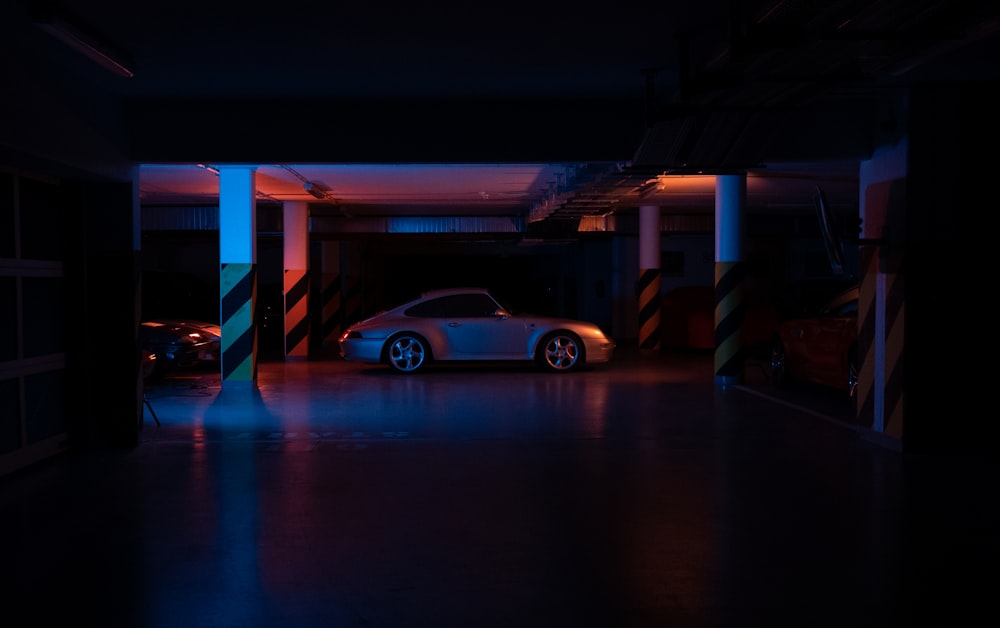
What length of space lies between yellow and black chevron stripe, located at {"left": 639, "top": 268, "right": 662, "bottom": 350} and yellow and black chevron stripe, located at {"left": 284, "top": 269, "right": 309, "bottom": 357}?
7.17m

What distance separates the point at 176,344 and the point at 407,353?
11.7 ft

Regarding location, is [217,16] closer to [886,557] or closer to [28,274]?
[28,274]

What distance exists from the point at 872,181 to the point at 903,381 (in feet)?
6.40

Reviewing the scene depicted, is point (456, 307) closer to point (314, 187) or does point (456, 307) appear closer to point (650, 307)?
point (314, 187)

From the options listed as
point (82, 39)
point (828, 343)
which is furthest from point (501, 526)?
point (828, 343)

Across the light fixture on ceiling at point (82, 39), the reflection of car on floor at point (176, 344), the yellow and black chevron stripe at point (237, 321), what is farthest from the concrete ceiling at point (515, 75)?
the reflection of car on floor at point (176, 344)

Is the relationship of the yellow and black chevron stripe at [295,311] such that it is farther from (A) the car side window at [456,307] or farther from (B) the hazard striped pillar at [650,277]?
(B) the hazard striped pillar at [650,277]

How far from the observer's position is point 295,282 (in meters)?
17.7

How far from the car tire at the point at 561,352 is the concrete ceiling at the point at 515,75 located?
19.5 feet

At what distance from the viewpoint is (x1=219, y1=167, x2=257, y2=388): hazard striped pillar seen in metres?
13.3

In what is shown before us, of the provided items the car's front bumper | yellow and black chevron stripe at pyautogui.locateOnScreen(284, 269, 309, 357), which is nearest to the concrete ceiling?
the car's front bumper

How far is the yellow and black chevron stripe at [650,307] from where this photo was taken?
1945 centimetres

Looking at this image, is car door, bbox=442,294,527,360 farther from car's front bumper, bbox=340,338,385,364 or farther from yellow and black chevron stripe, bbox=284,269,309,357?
yellow and black chevron stripe, bbox=284,269,309,357

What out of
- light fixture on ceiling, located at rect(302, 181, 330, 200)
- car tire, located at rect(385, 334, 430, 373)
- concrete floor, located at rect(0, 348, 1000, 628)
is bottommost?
concrete floor, located at rect(0, 348, 1000, 628)
